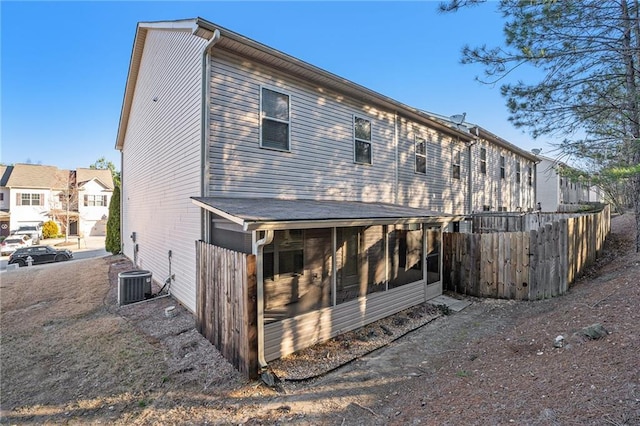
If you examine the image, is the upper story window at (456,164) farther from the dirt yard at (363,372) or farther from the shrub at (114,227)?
the shrub at (114,227)

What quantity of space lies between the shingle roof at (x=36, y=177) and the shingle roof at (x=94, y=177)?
2032mm

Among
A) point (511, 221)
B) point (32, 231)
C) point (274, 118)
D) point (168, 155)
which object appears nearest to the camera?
point (274, 118)

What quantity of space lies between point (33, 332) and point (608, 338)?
1060 centimetres

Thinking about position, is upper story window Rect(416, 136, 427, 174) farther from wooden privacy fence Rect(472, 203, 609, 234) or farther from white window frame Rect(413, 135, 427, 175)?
wooden privacy fence Rect(472, 203, 609, 234)

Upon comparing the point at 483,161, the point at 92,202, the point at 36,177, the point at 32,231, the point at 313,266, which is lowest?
the point at 32,231

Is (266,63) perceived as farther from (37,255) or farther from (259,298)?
(37,255)

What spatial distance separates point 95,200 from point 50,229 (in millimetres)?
6088

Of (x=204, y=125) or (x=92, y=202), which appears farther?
(x=92, y=202)

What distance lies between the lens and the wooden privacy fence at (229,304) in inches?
178

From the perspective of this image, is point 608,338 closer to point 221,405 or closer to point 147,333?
point 221,405

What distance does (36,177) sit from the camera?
33.9 meters

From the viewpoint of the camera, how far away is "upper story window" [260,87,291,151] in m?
7.39

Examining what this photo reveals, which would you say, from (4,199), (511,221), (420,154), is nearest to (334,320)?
(420,154)

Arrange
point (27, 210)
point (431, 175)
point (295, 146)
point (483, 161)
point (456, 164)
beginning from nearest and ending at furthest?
point (295, 146)
point (431, 175)
point (456, 164)
point (483, 161)
point (27, 210)
